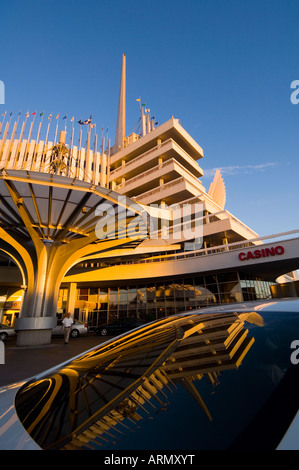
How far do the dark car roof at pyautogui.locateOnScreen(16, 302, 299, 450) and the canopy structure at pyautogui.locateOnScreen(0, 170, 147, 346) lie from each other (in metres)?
10.7

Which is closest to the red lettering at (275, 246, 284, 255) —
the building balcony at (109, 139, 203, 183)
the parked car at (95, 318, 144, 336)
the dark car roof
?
the parked car at (95, 318, 144, 336)

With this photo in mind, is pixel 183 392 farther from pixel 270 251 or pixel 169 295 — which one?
pixel 169 295

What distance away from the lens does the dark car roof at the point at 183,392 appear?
99 centimetres

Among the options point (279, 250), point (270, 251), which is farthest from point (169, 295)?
point (279, 250)

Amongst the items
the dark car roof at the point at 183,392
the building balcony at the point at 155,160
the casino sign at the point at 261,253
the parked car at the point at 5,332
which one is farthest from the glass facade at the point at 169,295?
the building balcony at the point at 155,160

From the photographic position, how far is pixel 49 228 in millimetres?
15023

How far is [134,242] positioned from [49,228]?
260 inches

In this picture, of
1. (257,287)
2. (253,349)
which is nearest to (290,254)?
(257,287)

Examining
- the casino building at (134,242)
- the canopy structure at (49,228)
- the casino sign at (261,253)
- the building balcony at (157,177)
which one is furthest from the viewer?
the building balcony at (157,177)

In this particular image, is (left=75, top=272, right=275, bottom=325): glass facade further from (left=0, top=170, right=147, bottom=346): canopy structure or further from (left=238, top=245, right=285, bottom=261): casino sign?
(left=0, top=170, right=147, bottom=346): canopy structure

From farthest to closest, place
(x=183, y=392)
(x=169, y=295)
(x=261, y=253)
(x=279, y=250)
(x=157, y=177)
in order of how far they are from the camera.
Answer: (x=157, y=177) < (x=169, y=295) < (x=261, y=253) < (x=279, y=250) < (x=183, y=392)

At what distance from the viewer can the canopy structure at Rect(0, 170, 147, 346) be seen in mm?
11594

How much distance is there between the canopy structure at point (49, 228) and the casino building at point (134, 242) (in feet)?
0.23

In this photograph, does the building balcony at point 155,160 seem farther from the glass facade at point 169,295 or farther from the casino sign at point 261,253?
the casino sign at point 261,253
